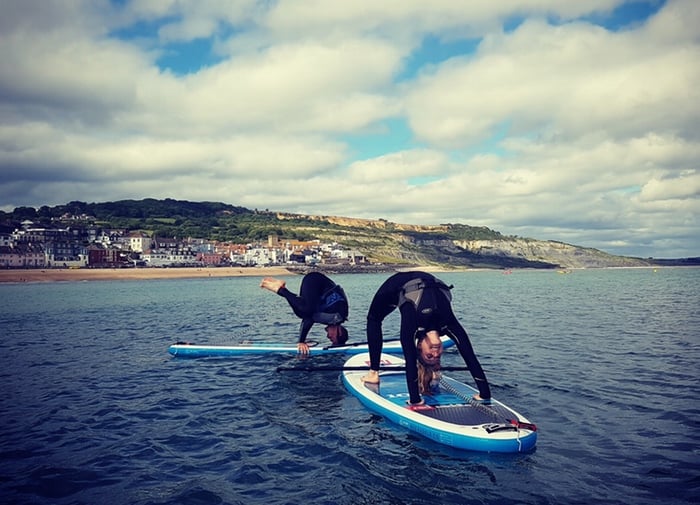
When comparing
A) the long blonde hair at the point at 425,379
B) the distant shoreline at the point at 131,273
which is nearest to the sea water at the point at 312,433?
the long blonde hair at the point at 425,379

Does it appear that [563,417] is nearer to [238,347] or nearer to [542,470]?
[542,470]

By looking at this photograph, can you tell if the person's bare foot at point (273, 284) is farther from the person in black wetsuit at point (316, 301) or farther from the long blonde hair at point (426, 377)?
the long blonde hair at point (426, 377)

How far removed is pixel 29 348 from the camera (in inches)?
800

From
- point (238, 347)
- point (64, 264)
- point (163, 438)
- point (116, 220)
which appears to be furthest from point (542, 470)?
point (116, 220)

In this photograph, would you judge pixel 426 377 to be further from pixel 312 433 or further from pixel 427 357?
pixel 312 433

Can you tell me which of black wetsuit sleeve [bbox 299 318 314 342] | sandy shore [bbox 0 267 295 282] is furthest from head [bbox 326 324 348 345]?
sandy shore [bbox 0 267 295 282]

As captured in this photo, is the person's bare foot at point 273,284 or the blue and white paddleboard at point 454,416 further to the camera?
the person's bare foot at point 273,284

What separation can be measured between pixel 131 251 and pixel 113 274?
39.4m

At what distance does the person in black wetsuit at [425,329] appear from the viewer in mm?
9180

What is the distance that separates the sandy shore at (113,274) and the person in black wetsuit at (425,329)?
10453 cm

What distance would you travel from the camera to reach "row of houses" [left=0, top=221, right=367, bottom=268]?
399 ft

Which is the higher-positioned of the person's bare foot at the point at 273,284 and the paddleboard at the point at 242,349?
the person's bare foot at the point at 273,284

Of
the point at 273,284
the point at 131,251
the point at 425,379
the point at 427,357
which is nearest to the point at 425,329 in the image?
the point at 427,357

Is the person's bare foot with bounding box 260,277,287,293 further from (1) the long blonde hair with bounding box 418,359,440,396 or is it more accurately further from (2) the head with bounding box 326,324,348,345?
(1) the long blonde hair with bounding box 418,359,440,396
